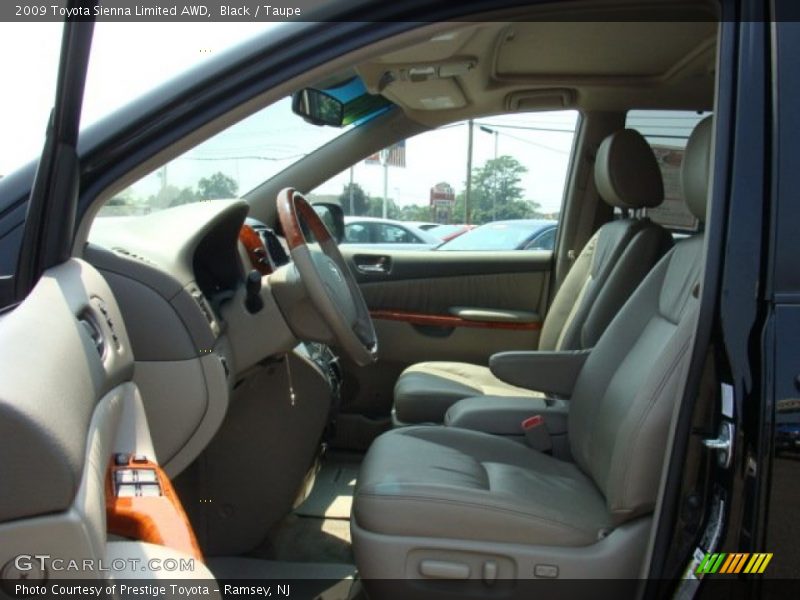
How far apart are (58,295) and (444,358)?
2.38m

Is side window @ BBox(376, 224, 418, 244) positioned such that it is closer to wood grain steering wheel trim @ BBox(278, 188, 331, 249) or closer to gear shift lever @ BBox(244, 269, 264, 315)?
wood grain steering wheel trim @ BBox(278, 188, 331, 249)

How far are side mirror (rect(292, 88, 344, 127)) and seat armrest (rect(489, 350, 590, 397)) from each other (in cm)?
103

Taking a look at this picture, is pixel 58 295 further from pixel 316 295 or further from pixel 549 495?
pixel 549 495

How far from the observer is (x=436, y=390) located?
8.09 feet

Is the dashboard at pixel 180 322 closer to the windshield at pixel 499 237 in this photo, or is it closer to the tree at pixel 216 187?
the tree at pixel 216 187

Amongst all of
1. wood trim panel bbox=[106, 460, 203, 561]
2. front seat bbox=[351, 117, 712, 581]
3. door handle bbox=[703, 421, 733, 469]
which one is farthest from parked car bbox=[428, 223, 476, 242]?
wood trim panel bbox=[106, 460, 203, 561]

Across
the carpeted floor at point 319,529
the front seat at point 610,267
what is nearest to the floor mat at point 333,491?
the carpeted floor at point 319,529

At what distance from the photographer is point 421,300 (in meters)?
3.30

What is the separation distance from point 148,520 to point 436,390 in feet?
5.33

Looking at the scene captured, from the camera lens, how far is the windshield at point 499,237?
3.45 metres

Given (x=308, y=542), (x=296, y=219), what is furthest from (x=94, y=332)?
(x=308, y=542)

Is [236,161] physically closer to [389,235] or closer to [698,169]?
[389,235]

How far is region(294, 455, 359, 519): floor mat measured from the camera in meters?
2.34

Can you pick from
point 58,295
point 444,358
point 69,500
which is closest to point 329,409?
point 444,358
